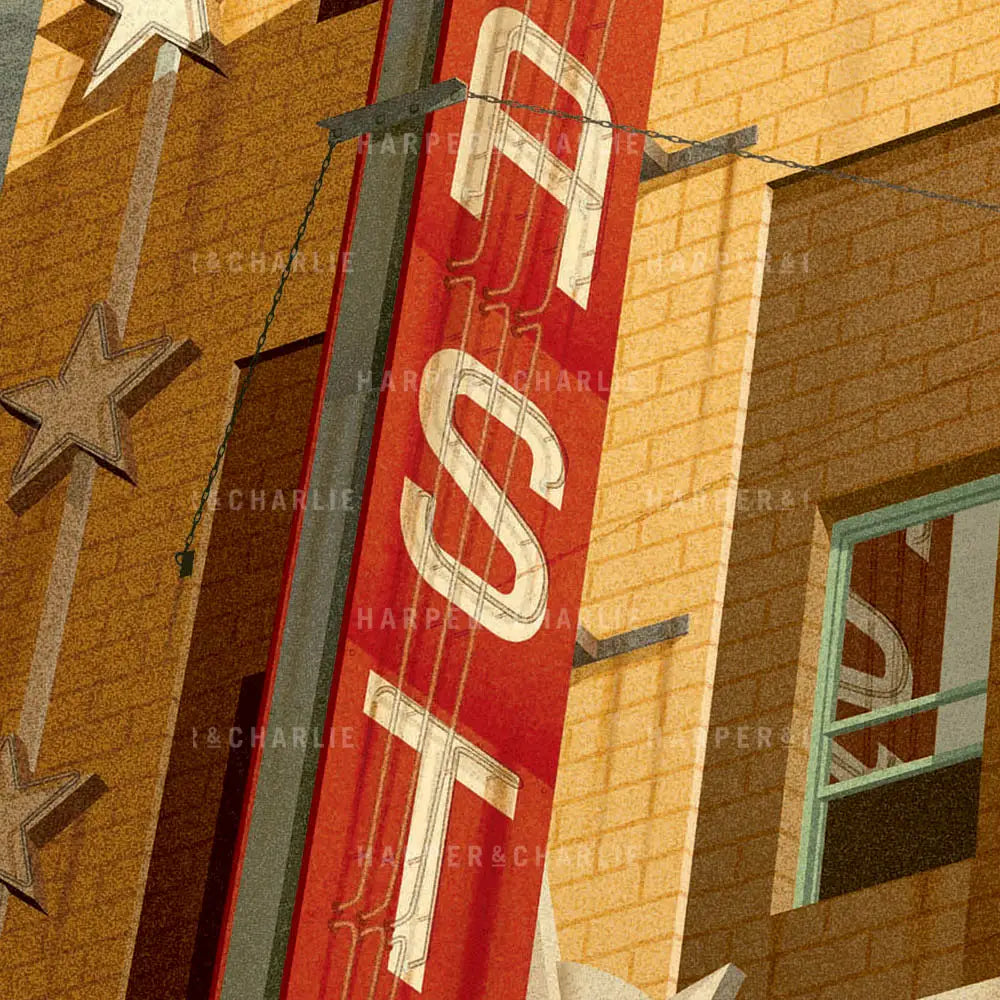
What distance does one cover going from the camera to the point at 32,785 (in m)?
12.7

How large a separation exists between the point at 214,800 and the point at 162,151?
166 inches

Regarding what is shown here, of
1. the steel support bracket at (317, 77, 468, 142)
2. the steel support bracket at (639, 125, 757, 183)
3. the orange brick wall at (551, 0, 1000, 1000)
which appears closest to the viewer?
the steel support bracket at (317, 77, 468, 142)

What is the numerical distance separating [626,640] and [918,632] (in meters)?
1.23

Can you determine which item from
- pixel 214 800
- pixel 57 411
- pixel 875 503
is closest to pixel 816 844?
pixel 875 503

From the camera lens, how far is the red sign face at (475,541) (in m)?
8.21

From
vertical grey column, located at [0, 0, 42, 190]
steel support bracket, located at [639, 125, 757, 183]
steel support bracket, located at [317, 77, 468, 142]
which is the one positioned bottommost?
steel support bracket, located at [317, 77, 468, 142]

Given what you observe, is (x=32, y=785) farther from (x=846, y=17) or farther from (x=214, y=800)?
(x=846, y=17)

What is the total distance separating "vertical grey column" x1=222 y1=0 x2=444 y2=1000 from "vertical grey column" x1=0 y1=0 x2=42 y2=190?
661 centimetres

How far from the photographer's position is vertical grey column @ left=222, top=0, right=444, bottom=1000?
26.3 ft

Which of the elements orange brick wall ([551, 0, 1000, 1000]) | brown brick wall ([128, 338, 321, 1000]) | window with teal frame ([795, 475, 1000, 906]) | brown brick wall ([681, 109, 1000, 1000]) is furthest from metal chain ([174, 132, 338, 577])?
window with teal frame ([795, 475, 1000, 906])

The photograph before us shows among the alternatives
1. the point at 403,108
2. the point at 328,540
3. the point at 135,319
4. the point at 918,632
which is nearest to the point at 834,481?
the point at 918,632

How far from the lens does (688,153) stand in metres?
12.1

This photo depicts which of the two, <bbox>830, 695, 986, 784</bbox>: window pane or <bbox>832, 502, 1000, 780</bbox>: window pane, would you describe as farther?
<bbox>832, 502, 1000, 780</bbox>: window pane

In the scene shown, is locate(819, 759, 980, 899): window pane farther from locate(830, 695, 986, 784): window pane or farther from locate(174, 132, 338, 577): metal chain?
locate(174, 132, 338, 577): metal chain
